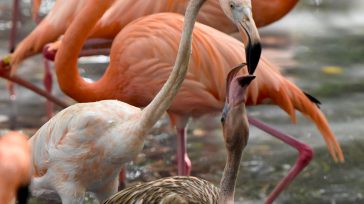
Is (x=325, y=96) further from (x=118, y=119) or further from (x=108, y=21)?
(x=118, y=119)

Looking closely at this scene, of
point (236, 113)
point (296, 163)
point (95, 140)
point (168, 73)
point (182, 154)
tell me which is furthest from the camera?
point (182, 154)

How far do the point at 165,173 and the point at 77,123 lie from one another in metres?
1.69

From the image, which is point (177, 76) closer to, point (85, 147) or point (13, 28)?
point (85, 147)

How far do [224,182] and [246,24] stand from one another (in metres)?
0.68

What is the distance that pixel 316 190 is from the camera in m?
5.85

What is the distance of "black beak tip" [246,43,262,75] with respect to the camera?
3.80 metres

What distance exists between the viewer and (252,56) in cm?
382

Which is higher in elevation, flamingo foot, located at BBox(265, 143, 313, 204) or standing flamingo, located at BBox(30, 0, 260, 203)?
standing flamingo, located at BBox(30, 0, 260, 203)

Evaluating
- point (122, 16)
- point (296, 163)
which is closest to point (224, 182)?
point (296, 163)

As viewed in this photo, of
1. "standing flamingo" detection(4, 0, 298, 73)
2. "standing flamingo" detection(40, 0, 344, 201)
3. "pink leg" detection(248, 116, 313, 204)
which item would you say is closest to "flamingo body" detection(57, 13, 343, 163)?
"standing flamingo" detection(40, 0, 344, 201)

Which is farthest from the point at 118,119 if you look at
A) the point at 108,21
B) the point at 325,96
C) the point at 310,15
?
the point at 310,15

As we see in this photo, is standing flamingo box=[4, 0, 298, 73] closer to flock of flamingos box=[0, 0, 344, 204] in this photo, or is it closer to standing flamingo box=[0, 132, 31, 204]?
flock of flamingos box=[0, 0, 344, 204]

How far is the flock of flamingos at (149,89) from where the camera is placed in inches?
158

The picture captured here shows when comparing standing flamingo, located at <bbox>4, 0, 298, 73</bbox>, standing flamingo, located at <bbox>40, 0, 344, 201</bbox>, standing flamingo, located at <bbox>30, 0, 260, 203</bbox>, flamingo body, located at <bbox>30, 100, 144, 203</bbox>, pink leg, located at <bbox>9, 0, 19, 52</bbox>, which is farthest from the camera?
pink leg, located at <bbox>9, 0, 19, 52</bbox>
